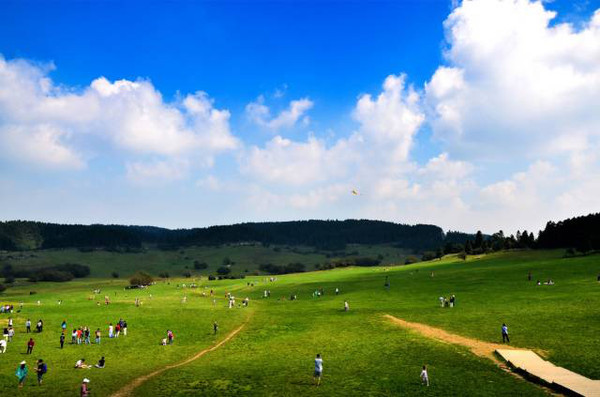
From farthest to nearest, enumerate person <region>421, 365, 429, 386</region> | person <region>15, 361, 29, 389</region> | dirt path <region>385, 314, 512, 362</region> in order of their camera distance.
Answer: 1. dirt path <region>385, 314, 512, 362</region>
2. person <region>15, 361, 29, 389</region>
3. person <region>421, 365, 429, 386</region>

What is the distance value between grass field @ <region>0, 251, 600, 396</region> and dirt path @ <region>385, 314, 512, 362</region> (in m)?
1.40

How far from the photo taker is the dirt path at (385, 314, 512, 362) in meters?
39.1

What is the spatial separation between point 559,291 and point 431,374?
45174 millimetres

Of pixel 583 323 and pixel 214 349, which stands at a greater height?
pixel 583 323

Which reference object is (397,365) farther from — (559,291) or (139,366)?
(559,291)

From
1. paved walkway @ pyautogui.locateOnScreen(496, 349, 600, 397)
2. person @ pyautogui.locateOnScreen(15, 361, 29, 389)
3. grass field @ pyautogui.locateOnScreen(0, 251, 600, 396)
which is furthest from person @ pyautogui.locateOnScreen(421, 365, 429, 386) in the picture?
person @ pyautogui.locateOnScreen(15, 361, 29, 389)

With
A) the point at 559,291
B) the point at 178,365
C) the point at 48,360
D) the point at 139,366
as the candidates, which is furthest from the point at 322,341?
the point at 559,291

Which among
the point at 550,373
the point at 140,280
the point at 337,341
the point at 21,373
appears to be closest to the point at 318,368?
the point at 337,341

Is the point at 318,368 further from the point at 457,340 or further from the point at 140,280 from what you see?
the point at 140,280

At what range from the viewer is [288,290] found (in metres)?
104

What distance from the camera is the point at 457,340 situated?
44000 mm

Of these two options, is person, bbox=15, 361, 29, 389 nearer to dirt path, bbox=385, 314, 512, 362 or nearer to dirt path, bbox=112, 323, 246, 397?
dirt path, bbox=112, 323, 246, 397

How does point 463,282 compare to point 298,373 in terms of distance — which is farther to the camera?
point 463,282

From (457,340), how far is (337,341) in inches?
508
